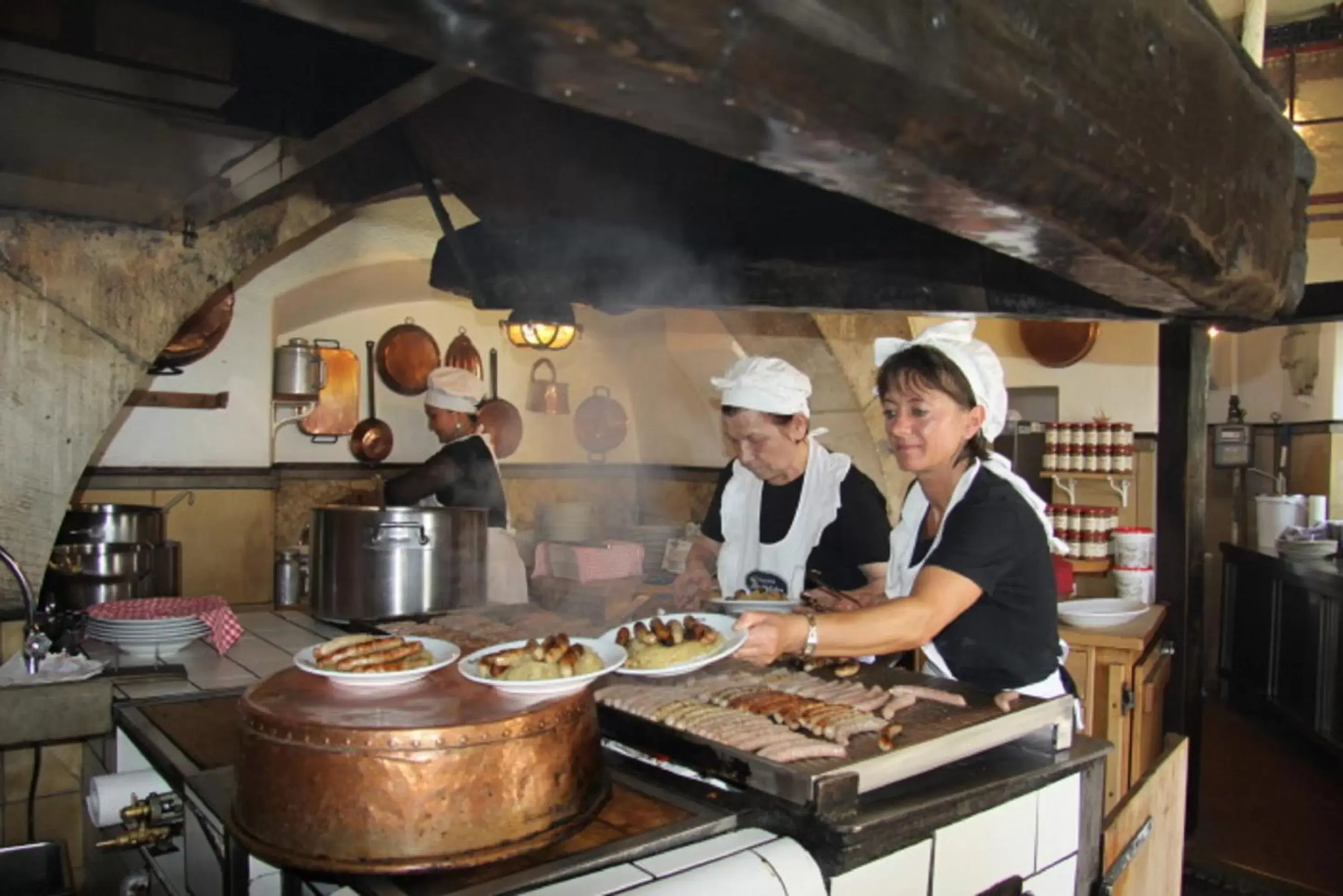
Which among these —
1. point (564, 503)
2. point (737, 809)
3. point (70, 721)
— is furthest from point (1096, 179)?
point (564, 503)

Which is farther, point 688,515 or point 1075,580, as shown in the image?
point 688,515

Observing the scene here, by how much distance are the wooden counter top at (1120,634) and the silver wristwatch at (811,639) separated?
8.84 ft

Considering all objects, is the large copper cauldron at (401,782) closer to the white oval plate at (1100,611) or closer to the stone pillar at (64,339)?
the stone pillar at (64,339)

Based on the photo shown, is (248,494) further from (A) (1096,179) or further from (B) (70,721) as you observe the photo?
(A) (1096,179)

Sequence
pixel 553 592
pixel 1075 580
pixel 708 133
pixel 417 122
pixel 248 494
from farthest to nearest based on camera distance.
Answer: pixel 248 494, pixel 553 592, pixel 1075 580, pixel 417 122, pixel 708 133

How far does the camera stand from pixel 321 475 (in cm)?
807

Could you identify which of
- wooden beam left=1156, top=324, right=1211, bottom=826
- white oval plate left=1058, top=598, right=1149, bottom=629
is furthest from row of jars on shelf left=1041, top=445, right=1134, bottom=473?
wooden beam left=1156, top=324, right=1211, bottom=826

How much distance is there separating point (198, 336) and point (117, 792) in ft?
14.6

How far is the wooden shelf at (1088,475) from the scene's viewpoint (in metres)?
6.93

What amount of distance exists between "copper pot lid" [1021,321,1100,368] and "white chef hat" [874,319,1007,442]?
5693 millimetres

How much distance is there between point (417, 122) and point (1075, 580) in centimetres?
519

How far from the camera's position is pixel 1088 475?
6.95 m

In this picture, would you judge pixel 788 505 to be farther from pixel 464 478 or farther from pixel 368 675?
pixel 464 478

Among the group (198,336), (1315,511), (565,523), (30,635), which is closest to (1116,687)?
(30,635)
